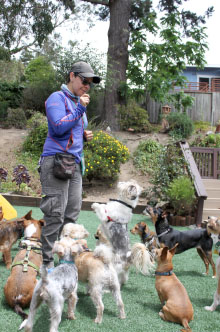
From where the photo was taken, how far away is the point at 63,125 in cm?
329

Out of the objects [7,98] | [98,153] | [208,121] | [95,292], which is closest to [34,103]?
[7,98]

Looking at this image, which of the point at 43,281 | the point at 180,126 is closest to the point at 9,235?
the point at 43,281

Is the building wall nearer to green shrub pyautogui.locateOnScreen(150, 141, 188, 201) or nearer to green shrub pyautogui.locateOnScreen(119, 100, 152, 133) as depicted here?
green shrub pyautogui.locateOnScreen(119, 100, 152, 133)

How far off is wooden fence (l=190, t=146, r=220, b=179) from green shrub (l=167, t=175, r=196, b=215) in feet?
10.6

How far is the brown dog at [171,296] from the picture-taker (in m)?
3.07

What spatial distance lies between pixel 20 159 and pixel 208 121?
36.3ft

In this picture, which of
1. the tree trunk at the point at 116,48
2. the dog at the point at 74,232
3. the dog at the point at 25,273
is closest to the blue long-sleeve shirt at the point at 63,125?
the dog at the point at 74,232

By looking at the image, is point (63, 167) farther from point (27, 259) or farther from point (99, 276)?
point (99, 276)

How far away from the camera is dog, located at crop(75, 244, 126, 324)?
307 centimetres

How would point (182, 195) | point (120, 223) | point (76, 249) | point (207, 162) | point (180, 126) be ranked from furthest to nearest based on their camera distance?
point (180, 126) < point (207, 162) < point (182, 195) < point (120, 223) < point (76, 249)

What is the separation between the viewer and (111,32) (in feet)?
49.7

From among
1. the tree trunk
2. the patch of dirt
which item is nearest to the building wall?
the patch of dirt

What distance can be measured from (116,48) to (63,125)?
12.8m

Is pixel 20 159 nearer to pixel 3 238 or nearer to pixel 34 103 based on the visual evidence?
pixel 34 103
